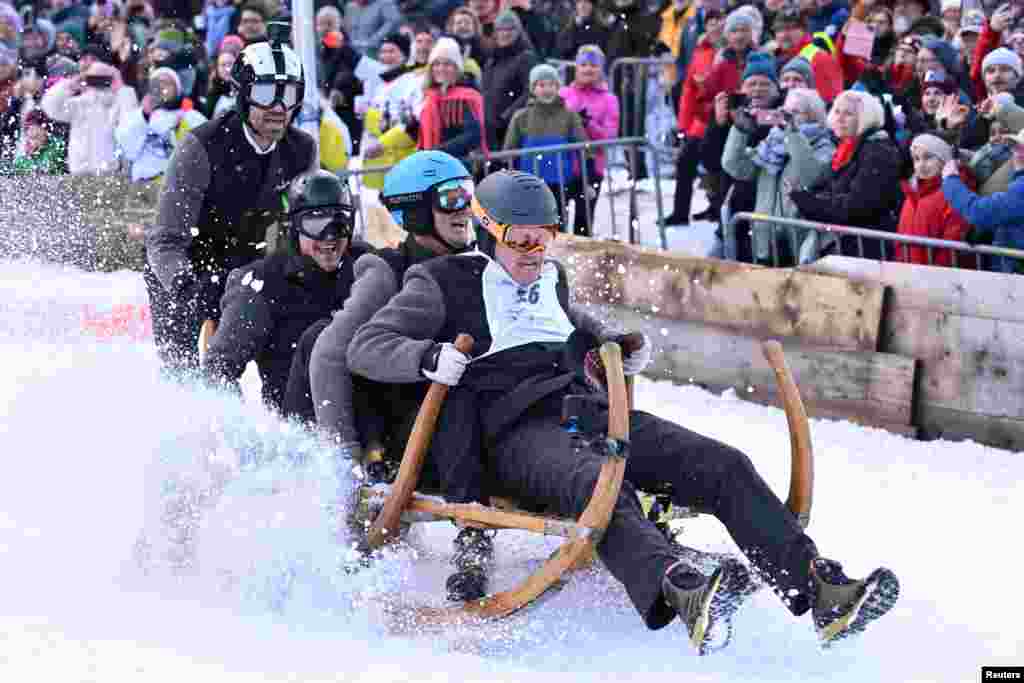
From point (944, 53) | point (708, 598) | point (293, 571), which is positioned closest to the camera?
point (708, 598)

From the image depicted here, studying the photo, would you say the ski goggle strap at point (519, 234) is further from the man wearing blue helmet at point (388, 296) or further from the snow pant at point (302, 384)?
the snow pant at point (302, 384)

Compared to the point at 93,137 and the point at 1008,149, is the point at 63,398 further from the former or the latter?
the point at 93,137

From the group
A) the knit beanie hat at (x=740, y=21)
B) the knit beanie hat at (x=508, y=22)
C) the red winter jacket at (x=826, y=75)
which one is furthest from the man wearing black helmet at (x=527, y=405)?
the knit beanie hat at (x=508, y=22)

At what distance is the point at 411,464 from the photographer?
552 centimetres

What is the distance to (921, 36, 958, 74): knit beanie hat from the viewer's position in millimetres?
9383

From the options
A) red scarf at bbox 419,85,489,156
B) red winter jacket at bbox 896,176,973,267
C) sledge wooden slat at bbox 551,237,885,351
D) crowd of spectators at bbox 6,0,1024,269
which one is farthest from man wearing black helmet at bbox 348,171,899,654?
red scarf at bbox 419,85,489,156

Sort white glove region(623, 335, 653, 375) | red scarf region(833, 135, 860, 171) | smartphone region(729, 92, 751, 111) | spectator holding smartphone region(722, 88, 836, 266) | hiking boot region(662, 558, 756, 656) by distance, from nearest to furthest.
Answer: hiking boot region(662, 558, 756, 656)
white glove region(623, 335, 653, 375)
red scarf region(833, 135, 860, 171)
spectator holding smartphone region(722, 88, 836, 266)
smartphone region(729, 92, 751, 111)

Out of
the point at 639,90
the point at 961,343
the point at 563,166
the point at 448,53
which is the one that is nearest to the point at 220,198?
the point at 961,343

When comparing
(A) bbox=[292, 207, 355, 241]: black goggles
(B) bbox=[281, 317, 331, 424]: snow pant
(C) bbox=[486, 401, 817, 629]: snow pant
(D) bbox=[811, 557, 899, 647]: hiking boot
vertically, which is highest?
(A) bbox=[292, 207, 355, 241]: black goggles

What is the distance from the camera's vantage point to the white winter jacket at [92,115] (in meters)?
12.9

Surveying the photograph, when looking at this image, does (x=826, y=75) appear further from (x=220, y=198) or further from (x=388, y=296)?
(x=388, y=296)

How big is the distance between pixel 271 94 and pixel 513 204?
1996mm

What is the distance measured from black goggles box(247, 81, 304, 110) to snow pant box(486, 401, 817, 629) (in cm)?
222

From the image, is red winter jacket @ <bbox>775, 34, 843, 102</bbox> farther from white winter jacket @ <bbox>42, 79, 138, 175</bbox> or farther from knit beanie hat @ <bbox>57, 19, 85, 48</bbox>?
knit beanie hat @ <bbox>57, 19, 85, 48</bbox>
